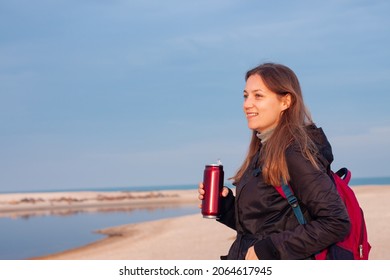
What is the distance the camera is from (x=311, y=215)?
9.34 ft

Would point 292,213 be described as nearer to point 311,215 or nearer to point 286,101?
point 311,215

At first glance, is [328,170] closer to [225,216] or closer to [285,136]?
[285,136]

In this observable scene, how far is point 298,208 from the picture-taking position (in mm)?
2828

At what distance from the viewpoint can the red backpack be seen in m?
2.82

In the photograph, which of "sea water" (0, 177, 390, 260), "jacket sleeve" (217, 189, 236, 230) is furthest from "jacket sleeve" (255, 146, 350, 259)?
"sea water" (0, 177, 390, 260)

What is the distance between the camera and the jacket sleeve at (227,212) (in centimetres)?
343

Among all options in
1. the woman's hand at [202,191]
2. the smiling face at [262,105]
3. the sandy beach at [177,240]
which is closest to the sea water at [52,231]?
the sandy beach at [177,240]

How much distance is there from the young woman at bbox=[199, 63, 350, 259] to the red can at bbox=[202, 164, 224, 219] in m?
0.24

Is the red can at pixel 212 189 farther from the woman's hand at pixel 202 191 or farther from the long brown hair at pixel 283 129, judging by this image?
the long brown hair at pixel 283 129

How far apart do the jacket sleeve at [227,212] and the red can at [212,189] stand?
3 cm

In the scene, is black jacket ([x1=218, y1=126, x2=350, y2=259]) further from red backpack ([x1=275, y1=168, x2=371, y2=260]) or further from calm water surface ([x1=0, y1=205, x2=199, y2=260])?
calm water surface ([x1=0, y1=205, x2=199, y2=260])

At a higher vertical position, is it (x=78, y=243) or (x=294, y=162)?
(x=294, y=162)
